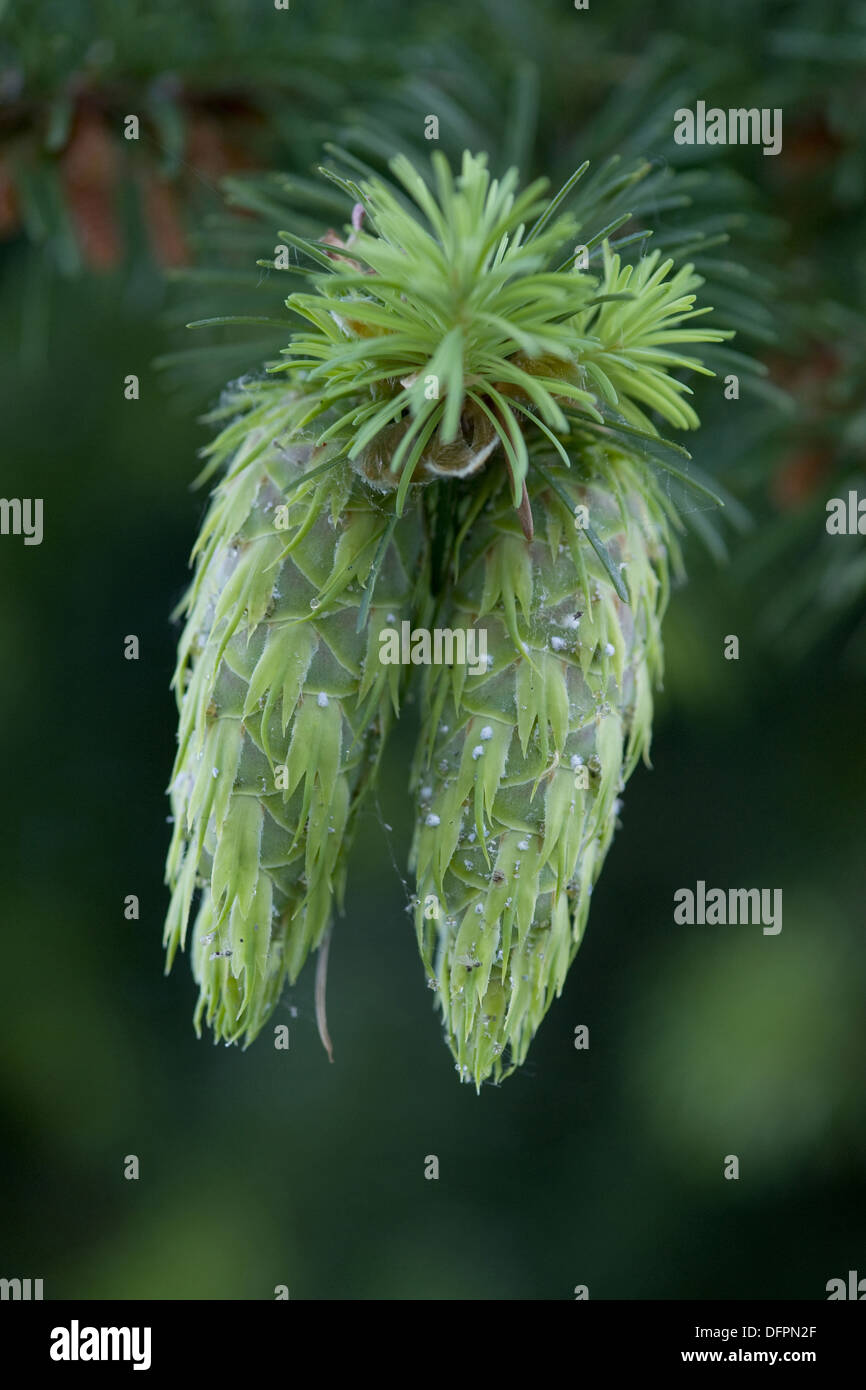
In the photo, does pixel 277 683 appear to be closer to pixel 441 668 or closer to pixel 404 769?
pixel 441 668

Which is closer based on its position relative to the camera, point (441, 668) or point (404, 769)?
point (441, 668)

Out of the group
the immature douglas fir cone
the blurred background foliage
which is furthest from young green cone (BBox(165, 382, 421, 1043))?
the blurred background foliage

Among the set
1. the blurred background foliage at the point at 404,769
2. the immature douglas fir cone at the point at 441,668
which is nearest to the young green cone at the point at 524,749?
the immature douglas fir cone at the point at 441,668

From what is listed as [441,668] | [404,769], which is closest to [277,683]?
[441,668]

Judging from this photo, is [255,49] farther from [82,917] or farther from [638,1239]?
A: [638,1239]

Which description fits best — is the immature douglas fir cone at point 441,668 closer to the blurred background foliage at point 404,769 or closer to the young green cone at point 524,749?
the young green cone at point 524,749

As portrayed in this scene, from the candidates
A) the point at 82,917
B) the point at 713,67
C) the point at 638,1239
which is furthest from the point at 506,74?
the point at 638,1239
